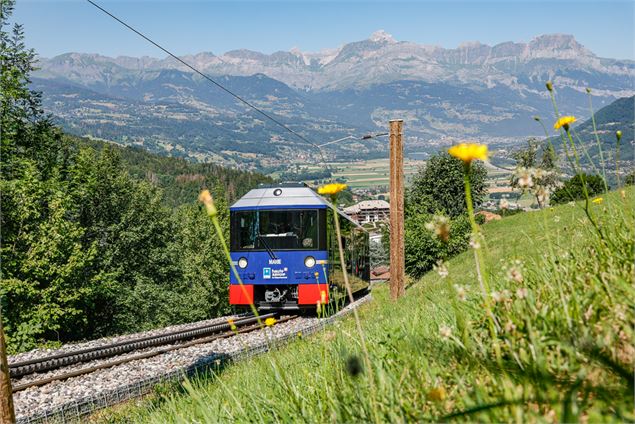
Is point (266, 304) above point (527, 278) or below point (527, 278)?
below

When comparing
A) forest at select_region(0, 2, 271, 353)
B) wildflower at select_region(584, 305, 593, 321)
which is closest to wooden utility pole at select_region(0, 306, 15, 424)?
wildflower at select_region(584, 305, 593, 321)

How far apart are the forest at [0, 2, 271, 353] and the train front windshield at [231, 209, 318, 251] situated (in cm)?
985

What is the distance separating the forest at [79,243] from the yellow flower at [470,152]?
76.9ft

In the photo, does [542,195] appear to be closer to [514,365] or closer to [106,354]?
[514,365]

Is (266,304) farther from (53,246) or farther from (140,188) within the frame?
(140,188)

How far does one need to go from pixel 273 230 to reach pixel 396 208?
3539 millimetres

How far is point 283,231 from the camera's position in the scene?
17.2m

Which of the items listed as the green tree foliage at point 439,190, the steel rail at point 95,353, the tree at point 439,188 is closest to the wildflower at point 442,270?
the steel rail at point 95,353

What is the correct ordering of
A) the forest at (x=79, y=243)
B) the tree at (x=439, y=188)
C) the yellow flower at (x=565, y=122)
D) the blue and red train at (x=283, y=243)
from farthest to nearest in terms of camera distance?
the tree at (x=439, y=188)
the forest at (x=79, y=243)
the blue and red train at (x=283, y=243)
the yellow flower at (x=565, y=122)

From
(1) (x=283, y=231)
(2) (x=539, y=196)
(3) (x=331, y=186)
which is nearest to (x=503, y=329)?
(2) (x=539, y=196)

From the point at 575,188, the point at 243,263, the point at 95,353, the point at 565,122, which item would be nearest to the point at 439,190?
the point at 243,263

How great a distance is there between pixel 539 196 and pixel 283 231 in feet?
49.3

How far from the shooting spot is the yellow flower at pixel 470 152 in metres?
1.55

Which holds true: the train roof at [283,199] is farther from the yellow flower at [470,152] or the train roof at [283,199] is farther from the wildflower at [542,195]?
the yellow flower at [470,152]
